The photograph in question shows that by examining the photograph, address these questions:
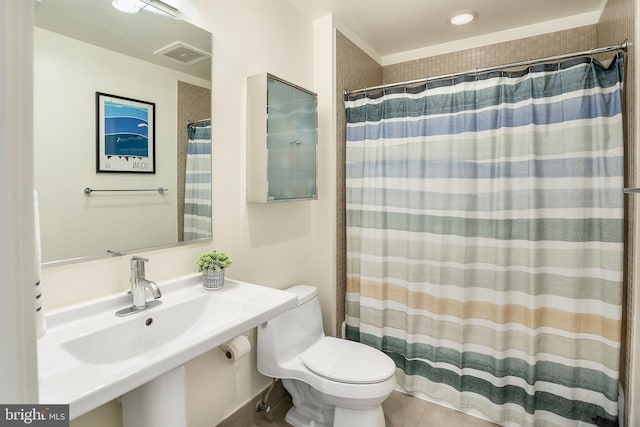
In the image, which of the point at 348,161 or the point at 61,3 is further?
the point at 348,161

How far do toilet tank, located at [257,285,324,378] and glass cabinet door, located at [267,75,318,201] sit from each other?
25.0 inches

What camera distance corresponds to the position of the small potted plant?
4.58 ft

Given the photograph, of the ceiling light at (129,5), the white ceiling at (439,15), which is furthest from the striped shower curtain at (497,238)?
the ceiling light at (129,5)

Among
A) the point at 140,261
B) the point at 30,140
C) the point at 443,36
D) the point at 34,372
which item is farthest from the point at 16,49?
the point at 443,36

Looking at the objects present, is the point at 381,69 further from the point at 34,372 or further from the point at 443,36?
the point at 34,372

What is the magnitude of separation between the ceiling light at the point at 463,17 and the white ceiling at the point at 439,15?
3 cm

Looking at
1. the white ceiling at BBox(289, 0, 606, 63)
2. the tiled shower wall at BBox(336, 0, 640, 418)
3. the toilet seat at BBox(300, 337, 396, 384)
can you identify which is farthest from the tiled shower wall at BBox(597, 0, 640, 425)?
the toilet seat at BBox(300, 337, 396, 384)

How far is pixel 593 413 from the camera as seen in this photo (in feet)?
5.35

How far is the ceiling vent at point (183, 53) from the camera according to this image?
4.49 ft

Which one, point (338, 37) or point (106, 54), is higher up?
point (338, 37)

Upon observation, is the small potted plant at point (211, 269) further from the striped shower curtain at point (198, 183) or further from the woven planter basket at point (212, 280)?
the striped shower curtain at point (198, 183)

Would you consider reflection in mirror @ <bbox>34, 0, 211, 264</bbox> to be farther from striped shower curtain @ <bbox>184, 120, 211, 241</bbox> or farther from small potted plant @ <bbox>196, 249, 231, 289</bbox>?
small potted plant @ <bbox>196, 249, 231, 289</bbox>

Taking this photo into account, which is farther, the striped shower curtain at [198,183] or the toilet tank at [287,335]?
the toilet tank at [287,335]

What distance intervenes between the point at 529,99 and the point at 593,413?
1638 mm
